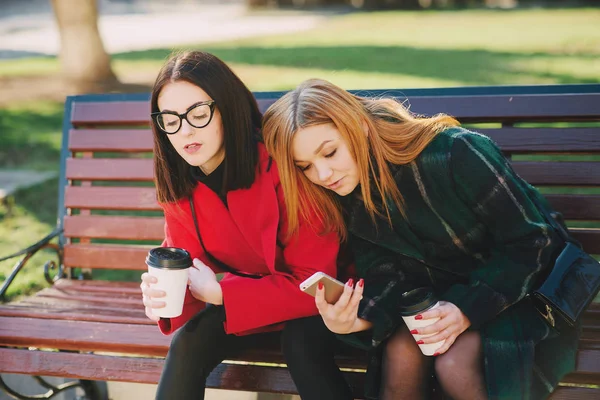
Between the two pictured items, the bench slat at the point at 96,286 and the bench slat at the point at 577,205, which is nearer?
the bench slat at the point at 577,205

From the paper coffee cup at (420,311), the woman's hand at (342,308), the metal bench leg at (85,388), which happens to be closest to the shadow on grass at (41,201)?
the metal bench leg at (85,388)

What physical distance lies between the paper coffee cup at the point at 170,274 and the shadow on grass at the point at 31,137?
197 inches

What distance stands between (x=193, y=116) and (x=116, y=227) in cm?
119

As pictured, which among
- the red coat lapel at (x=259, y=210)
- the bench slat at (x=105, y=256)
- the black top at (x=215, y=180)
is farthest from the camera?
the bench slat at (x=105, y=256)

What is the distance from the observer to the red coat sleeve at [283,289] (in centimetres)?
251

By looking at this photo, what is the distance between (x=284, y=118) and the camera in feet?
8.24

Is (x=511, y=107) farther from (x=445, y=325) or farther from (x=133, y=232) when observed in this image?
(x=133, y=232)

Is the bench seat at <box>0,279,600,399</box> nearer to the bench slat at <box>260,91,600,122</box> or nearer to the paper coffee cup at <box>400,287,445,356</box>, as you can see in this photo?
the paper coffee cup at <box>400,287,445,356</box>

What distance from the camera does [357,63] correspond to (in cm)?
1120

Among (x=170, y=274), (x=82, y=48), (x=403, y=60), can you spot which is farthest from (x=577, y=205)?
(x=82, y=48)

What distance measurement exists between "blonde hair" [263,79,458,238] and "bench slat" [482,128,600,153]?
0.61 m

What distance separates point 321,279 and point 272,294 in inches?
14.5

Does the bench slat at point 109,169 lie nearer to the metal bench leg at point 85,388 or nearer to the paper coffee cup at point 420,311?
the metal bench leg at point 85,388

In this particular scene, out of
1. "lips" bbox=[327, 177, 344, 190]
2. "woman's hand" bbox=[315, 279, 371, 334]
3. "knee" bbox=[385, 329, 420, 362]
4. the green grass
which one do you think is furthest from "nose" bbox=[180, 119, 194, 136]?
the green grass
